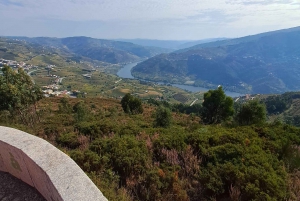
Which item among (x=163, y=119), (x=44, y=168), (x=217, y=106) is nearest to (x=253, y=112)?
(x=217, y=106)

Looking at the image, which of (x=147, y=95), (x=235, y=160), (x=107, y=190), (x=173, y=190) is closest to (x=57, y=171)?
(x=107, y=190)

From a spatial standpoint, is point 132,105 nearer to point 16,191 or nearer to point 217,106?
point 217,106

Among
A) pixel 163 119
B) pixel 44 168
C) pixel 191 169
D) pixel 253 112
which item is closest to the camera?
pixel 44 168

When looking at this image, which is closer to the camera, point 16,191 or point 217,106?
point 16,191

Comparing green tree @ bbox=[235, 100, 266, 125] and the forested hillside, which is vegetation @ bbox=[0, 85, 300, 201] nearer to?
the forested hillside

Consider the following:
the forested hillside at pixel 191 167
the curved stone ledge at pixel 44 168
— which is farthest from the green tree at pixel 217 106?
the curved stone ledge at pixel 44 168

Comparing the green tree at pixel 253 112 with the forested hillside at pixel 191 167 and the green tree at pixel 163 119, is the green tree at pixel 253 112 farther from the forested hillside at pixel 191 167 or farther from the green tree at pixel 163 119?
the forested hillside at pixel 191 167

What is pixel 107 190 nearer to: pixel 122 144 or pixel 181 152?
pixel 122 144
